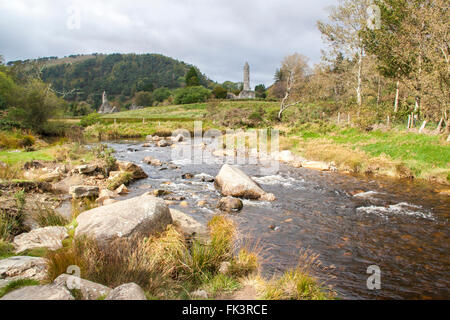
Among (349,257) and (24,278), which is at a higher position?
(24,278)

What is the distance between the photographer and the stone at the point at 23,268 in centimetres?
387

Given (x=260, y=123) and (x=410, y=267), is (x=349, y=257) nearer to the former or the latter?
(x=410, y=267)

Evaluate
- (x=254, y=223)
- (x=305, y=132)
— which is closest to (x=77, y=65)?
(x=305, y=132)

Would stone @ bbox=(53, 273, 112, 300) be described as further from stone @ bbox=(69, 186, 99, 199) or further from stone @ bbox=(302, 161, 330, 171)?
stone @ bbox=(302, 161, 330, 171)

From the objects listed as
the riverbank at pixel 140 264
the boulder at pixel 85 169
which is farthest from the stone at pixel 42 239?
the boulder at pixel 85 169

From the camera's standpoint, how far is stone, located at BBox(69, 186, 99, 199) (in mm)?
9789

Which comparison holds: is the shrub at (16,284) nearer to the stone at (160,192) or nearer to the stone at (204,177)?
the stone at (160,192)

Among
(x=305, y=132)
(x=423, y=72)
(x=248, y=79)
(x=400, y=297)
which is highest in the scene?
(x=248, y=79)

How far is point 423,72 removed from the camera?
18812mm

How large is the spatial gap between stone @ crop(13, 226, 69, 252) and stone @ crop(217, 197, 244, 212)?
4.72 m

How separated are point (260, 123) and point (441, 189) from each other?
23355mm

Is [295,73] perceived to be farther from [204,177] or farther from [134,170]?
[134,170]

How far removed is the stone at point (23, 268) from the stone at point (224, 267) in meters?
2.78
